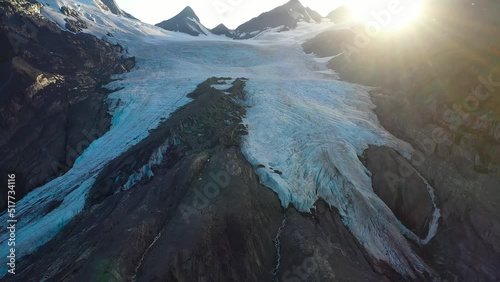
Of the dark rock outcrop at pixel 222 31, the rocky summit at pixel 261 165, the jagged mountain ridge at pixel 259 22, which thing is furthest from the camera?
the dark rock outcrop at pixel 222 31

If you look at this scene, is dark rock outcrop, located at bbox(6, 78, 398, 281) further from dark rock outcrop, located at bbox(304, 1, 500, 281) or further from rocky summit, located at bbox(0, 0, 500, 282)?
dark rock outcrop, located at bbox(304, 1, 500, 281)

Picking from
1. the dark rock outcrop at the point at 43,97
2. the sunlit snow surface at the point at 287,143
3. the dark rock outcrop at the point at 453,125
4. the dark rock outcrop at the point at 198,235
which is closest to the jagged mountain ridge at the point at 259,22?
the sunlit snow surface at the point at 287,143

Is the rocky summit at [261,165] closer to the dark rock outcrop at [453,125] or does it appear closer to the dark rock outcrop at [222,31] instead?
the dark rock outcrop at [453,125]

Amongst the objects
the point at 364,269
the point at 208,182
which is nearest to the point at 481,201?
the point at 364,269

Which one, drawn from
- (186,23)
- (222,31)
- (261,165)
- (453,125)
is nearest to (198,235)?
(261,165)

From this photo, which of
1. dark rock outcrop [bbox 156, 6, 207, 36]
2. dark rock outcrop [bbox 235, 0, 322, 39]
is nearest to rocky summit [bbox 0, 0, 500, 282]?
dark rock outcrop [bbox 235, 0, 322, 39]

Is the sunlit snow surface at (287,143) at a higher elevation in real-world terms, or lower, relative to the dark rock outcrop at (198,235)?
lower
